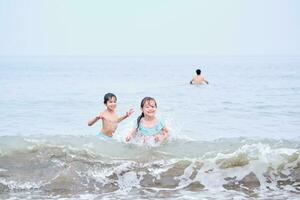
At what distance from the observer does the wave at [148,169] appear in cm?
649

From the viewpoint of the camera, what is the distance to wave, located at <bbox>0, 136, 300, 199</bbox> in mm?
6488

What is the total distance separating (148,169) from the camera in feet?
22.5

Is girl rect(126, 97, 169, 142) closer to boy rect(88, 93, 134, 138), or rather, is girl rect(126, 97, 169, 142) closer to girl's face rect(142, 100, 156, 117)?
girl's face rect(142, 100, 156, 117)

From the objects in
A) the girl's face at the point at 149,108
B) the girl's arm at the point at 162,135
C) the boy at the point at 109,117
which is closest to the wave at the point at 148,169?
the girl's arm at the point at 162,135

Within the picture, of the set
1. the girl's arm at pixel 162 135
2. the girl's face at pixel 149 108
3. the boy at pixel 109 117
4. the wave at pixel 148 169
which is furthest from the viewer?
the boy at pixel 109 117

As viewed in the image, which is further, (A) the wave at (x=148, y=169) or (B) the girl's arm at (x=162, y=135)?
(B) the girl's arm at (x=162, y=135)

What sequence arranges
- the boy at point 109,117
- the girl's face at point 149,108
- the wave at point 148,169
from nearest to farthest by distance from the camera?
the wave at point 148,169 → the girl's face at point 149,108 → the boy at point 109,117

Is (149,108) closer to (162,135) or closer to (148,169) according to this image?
(162,135)

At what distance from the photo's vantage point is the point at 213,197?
600 cm

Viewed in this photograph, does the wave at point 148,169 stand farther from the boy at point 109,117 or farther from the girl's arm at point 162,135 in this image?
the boy at point 109,117

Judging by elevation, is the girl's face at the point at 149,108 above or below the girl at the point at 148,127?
above

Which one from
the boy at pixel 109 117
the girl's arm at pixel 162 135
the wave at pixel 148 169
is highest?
the boy at pixel 109 117

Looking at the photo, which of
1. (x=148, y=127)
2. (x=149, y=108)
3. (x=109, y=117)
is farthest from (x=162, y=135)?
(x=109, y=117)

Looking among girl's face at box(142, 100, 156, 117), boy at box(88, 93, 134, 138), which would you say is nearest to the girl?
girl's face at box(142, 100, 156, 117)
